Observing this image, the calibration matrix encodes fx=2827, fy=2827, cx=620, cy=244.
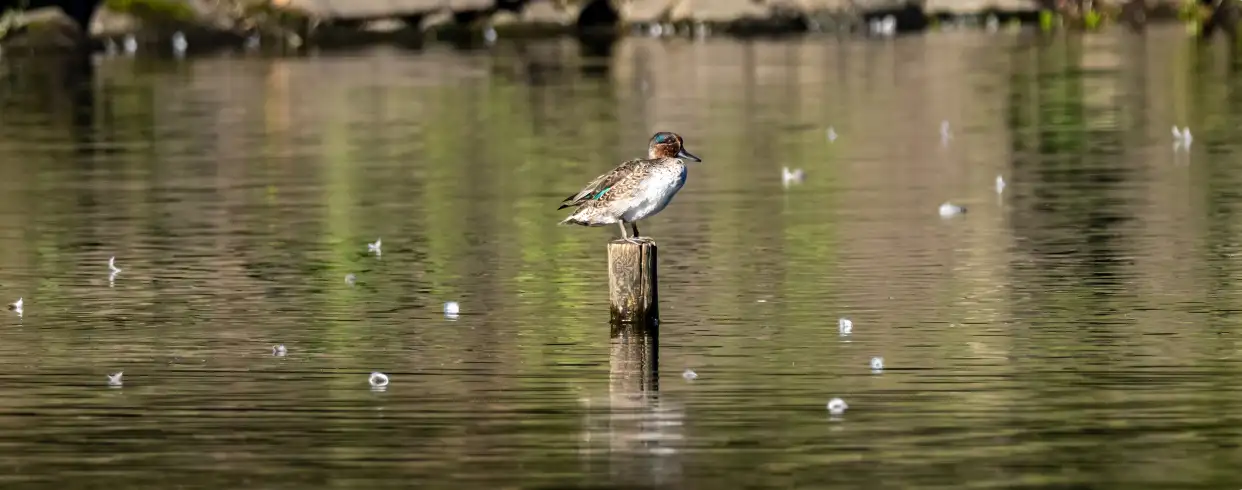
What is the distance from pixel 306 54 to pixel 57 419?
58.3m

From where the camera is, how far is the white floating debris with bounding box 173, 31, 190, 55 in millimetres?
77375

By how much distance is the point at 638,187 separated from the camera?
2020cm

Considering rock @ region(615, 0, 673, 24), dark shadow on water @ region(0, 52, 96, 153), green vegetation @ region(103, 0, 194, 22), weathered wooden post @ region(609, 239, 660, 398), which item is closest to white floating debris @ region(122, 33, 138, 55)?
green vegetation @ region(103, 0, 194, 22)

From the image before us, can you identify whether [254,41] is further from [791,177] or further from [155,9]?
[791,177]

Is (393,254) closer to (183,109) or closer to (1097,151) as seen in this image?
(1097,151)

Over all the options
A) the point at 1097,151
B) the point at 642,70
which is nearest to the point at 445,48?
the point at 642,70

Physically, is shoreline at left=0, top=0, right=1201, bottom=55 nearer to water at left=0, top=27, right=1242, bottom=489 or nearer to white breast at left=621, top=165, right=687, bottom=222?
water at left=0, top=27, right=1242, bottom=489

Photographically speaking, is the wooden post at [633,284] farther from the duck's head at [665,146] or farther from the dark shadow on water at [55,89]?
the dark shadow on water at [55,89]

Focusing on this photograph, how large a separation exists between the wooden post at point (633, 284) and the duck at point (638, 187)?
23 centimetres

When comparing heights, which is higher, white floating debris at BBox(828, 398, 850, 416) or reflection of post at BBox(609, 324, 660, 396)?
reflection of post at BBox(609, 324, 660, 396)

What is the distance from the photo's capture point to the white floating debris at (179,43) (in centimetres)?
7738

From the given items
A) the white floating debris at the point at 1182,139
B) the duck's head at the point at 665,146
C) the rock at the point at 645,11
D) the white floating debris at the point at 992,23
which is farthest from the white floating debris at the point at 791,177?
the rock at the point at 645,11

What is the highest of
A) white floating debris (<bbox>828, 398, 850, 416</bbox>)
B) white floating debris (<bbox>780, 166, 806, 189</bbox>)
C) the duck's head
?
the duck's head

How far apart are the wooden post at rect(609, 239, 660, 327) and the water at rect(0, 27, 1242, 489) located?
0.36 meters
